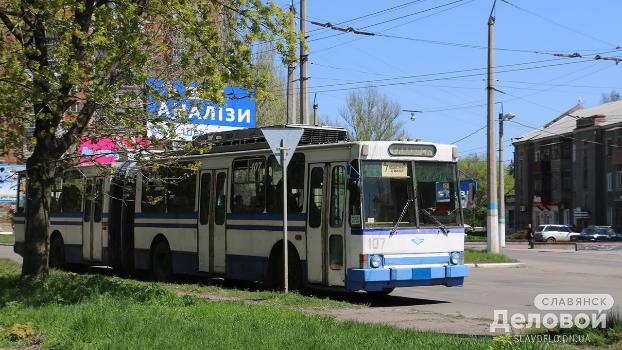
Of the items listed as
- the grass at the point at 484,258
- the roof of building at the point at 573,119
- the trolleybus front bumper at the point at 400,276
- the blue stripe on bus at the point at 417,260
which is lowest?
the grass at the point at 484,258

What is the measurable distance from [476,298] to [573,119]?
72495mm

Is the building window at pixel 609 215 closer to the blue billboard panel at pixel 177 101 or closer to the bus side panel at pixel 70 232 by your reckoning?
the bus side panel at pixel 70 232

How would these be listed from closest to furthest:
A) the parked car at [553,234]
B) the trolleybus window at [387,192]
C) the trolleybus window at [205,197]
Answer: the trolleybus window at [387,192]
the trolleybus window at [205,197]
the parked car at [553,234]

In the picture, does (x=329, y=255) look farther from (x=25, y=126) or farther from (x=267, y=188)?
(x=25, y=126)

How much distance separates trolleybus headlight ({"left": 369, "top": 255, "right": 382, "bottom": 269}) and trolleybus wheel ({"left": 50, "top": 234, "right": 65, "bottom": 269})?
12.0 m

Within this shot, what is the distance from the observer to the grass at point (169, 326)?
8.50 metres

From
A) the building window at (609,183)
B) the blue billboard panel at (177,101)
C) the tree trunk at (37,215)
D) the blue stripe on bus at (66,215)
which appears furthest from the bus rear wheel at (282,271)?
the building window at (609,183)

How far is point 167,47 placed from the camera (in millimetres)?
13602

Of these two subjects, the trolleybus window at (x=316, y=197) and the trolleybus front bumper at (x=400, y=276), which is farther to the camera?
the trolleybus window at (x=316, y=197)

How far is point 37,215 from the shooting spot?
47.8 feet

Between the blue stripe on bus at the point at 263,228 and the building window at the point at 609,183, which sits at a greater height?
the building window at the point at 609,183

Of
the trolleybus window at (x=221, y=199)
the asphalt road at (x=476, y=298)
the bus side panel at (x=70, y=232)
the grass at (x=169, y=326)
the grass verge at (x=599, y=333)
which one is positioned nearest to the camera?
the grass verge at (x=599, y=333)

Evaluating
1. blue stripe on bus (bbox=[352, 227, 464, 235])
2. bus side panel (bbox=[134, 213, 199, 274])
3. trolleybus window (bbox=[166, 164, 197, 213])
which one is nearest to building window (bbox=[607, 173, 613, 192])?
bus side panel (bbox=[134, 213, 199, 274])

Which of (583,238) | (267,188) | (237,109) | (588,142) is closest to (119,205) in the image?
(267,188)
